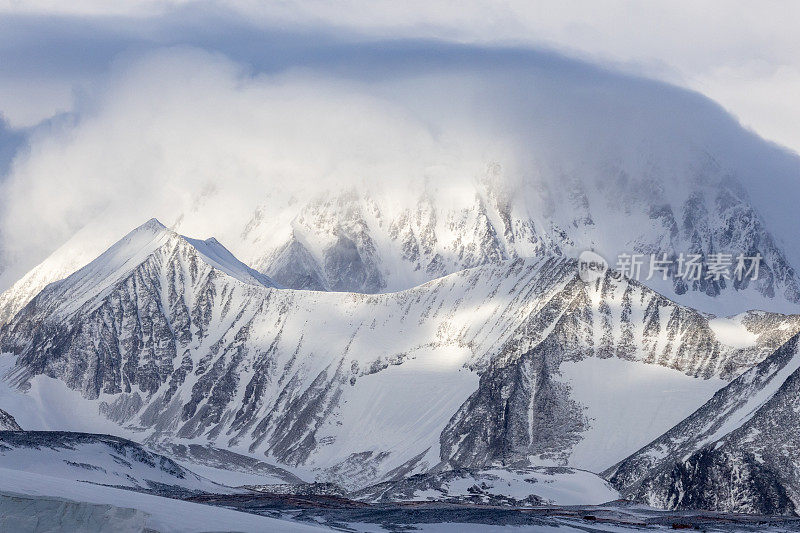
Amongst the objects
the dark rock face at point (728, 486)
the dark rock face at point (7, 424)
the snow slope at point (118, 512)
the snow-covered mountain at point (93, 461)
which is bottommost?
the snow slope at point (118, 512)

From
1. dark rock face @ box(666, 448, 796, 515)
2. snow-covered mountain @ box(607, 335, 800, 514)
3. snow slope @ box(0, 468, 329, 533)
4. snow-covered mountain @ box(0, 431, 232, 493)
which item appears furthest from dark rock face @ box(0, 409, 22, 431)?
snow slope @ box(0, 468, 329, 533)

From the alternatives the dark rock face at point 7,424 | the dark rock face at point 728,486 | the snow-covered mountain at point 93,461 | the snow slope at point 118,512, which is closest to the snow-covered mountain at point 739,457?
the dark rock face at point 728,486

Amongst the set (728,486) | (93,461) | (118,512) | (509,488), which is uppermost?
(728,486)

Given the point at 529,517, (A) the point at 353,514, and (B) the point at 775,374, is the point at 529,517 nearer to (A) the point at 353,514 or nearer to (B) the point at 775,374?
(A) the point at 353,514

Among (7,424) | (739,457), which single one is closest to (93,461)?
(7,424)

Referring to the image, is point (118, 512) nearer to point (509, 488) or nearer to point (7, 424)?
point (509, 488)

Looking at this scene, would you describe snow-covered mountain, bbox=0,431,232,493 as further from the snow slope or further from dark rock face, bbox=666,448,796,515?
the snow slope

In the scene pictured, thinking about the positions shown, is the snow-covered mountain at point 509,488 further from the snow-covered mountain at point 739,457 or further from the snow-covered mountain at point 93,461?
the snow-covered mountain at point 93,461

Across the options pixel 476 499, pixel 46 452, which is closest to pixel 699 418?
pixel 476 499
